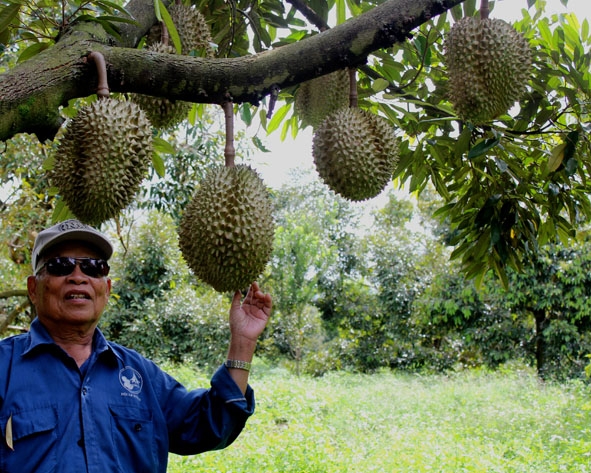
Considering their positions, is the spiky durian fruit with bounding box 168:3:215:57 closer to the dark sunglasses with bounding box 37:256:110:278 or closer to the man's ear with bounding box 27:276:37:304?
the dark sunglasses with bounding box 37:256:110:278

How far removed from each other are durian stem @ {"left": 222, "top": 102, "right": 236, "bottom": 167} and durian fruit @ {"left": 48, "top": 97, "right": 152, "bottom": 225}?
16 centimetres

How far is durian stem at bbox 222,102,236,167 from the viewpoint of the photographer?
1273mm

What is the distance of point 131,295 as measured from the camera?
412 inches

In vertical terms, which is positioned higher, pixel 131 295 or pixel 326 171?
pixel 326 171

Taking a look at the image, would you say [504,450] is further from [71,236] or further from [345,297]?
[345,297]

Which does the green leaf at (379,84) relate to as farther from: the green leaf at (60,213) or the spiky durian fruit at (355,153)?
the green leaf at (60,213)

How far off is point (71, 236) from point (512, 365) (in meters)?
9.65

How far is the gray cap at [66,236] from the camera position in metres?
1.59

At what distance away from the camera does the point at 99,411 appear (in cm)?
148

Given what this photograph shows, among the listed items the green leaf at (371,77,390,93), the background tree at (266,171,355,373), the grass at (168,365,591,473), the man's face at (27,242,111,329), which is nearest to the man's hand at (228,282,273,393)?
the man's face at (27,242,111,329)

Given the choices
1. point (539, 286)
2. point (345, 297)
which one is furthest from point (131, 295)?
point (539, 286)

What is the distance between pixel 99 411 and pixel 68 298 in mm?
294

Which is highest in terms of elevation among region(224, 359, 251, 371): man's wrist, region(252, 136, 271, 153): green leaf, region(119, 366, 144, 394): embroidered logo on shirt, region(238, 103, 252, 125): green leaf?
region(238, 103, 252, 125): green leaf

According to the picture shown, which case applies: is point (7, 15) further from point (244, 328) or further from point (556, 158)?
point (556, 158)
